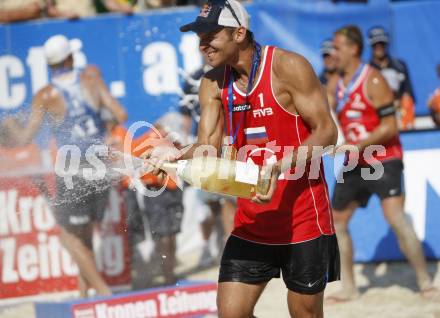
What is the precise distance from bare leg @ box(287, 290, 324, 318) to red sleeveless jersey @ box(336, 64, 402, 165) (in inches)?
101

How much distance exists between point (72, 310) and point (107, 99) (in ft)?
6.89

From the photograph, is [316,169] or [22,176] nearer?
[316,169]

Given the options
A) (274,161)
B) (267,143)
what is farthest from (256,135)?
(274,161)

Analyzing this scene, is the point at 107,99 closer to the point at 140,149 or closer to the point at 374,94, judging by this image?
the point at 140,149

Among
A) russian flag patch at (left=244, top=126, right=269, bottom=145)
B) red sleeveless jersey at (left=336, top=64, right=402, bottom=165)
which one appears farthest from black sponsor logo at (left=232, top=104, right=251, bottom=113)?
red sleeveless jersey at (left=336, top=64, right=402, bottom=165)

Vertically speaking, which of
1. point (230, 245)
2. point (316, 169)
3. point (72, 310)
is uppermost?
point (316, 169)

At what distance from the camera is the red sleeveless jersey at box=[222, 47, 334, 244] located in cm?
414

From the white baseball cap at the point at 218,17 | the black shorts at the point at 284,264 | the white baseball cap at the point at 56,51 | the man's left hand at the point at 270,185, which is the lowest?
the black shorts at the point at 284,264

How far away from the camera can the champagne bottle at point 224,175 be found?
3816mm

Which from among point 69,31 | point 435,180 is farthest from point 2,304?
point 435,180

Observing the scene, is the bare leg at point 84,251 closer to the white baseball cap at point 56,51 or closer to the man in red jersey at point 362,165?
the white baseball cap at point 56,51

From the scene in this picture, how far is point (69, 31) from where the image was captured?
8273mm

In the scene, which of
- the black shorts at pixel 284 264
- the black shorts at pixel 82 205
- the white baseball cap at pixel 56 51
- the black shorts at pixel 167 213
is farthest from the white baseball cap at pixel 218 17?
the black shorts at pixel 167 213

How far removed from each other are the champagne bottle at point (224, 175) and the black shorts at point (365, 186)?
2.96 m
